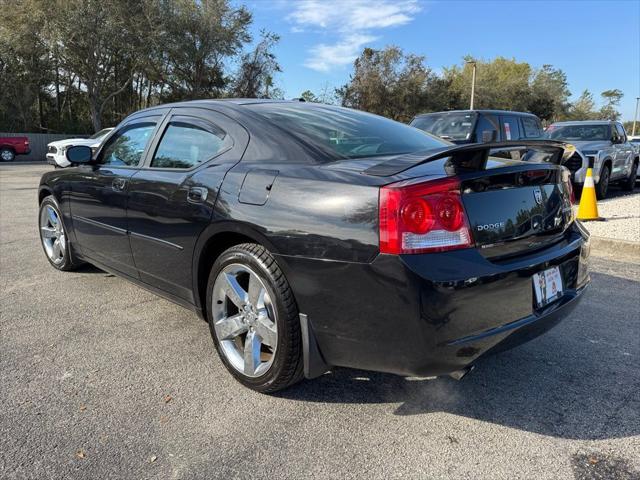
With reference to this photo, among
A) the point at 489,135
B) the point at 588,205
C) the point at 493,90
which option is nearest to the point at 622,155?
the point at 588,205

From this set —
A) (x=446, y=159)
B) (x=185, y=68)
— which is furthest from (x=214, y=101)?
(x=185, y=68)

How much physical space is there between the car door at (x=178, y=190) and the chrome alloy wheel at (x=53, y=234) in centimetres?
168

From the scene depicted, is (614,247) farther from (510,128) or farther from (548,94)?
(548,94)

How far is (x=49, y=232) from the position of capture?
A: 5.00m

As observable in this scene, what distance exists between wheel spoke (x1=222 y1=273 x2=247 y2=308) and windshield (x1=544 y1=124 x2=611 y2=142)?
1040 cm

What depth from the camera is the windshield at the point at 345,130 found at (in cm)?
282

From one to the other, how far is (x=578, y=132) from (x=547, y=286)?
10.8 m

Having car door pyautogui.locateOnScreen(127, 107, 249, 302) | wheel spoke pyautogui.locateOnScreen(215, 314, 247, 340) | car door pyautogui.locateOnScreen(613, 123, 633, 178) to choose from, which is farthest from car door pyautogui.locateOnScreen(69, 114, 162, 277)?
car door pyautogui.locateOnScreen(613, 123, 633, 178)

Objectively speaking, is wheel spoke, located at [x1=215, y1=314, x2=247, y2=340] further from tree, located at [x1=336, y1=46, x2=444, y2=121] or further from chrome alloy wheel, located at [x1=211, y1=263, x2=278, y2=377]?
tree, located at [x1=336, y1=46, x2=444, y2=121]

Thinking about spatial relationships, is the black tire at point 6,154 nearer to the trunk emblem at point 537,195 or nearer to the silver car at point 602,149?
the silver car at point 602,149

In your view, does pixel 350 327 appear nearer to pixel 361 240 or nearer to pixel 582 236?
pixel 361 240

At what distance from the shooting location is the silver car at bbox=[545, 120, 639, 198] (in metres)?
10.4

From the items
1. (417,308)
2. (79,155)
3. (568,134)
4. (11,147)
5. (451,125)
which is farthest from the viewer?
(11,147)

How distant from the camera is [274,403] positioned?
8.66 feet
